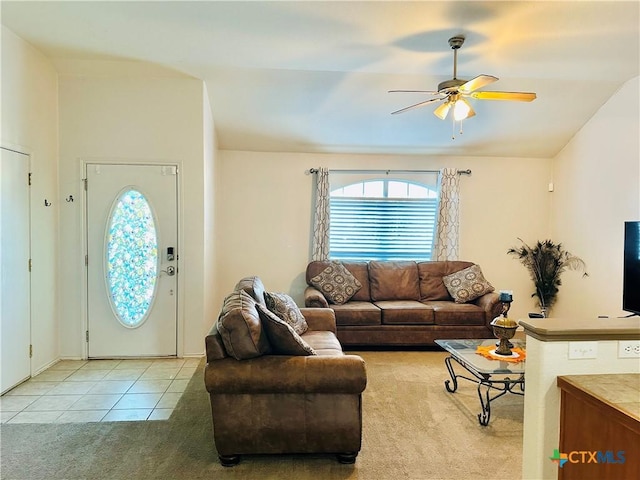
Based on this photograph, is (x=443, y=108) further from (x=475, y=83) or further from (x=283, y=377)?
(x=283, y=377)

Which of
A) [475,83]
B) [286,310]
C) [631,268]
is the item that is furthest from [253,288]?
[631,268]

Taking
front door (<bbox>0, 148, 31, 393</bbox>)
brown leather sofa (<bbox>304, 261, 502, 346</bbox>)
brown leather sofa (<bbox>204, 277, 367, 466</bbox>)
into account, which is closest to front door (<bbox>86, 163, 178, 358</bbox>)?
front door (<bbox>0, 148, 31, 393</bbox>)

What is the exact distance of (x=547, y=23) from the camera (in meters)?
3.17

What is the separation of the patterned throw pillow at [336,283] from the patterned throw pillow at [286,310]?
1271mm

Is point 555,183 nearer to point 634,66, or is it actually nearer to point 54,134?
point 634,66

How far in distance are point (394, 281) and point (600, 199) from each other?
263 cm

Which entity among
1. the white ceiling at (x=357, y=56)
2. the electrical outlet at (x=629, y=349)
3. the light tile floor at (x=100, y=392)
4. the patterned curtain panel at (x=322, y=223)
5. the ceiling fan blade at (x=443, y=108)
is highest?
the white ceiling at (x=357, y=56)

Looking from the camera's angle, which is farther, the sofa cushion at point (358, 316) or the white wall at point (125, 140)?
the sofa cushion at point (358, 316)

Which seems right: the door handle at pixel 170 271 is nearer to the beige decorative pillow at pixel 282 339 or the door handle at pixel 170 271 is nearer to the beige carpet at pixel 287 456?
the beige carpet at pixel 287 456

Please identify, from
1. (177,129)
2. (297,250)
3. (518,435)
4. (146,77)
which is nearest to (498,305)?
(518,435)

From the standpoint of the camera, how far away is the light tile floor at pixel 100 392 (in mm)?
3014

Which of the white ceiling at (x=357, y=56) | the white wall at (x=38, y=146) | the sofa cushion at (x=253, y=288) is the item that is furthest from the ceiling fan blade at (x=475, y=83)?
the white wall at (x=38, y=146)

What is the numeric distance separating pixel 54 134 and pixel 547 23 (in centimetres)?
462

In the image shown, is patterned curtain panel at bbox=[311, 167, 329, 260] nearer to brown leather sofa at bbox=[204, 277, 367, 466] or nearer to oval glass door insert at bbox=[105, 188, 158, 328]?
oval glass door insert at bbox=[105, 188, 158, 328]
